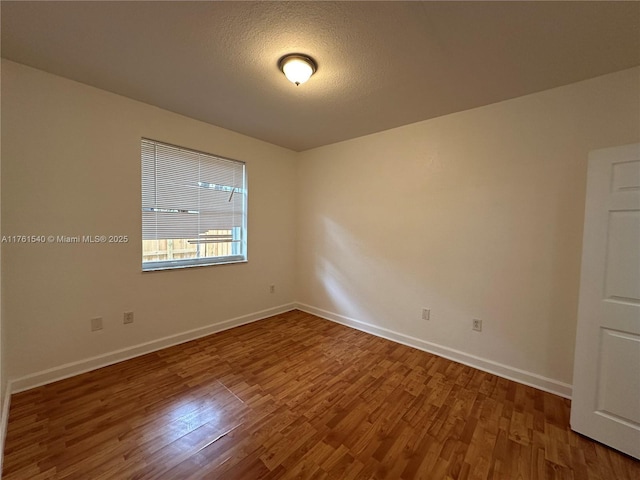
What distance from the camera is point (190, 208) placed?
3.02 m

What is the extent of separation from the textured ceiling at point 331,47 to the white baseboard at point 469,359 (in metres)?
2.51

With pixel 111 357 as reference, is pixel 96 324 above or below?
above

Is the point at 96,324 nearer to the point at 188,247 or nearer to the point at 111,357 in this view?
the point at 111,357

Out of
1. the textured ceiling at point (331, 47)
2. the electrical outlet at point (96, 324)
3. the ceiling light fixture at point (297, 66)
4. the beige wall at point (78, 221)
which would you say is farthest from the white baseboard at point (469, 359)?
the ceiling light fixture at point (297, 66)

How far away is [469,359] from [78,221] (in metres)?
3.97

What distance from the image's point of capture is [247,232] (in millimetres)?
3566

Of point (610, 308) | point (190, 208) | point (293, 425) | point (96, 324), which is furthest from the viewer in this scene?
point (190, 208)

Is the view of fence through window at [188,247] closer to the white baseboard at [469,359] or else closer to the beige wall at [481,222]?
the beige wall at [481,222]

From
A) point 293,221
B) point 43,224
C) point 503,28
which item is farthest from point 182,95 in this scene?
point 503,28

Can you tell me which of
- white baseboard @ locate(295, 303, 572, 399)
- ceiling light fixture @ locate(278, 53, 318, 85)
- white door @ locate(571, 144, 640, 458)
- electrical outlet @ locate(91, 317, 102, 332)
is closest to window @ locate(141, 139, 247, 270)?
electrical outlet @ locate(91, 317, 102, 332)

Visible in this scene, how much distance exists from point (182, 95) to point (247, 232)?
5.74 feet

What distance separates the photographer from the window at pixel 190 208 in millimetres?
2703

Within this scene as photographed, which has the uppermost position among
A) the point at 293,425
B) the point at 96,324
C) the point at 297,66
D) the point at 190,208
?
the point at 297,66

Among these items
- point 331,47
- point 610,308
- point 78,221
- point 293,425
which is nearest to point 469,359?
point 610,308
